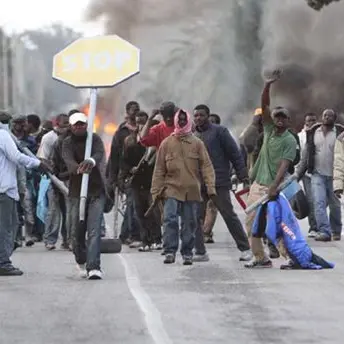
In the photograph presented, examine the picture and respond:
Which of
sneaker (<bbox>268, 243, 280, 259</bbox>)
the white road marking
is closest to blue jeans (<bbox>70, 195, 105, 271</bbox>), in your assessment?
the white road marking

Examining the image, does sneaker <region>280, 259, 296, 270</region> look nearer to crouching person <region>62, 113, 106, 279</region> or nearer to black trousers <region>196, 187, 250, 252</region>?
black trousers <region>196, 187, 250, 252</region>

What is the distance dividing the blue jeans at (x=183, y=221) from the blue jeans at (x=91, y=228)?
47.3 inches

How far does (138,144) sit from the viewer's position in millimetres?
15617

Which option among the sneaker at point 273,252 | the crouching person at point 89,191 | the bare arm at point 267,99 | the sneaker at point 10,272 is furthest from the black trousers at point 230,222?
the sneaker at point 10,272

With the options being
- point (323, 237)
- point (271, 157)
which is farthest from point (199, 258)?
point (323, 237)

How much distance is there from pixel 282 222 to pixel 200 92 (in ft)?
132

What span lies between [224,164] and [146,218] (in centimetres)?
161

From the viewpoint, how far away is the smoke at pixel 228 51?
4497cm

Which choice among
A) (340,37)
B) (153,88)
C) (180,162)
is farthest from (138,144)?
(153,88)

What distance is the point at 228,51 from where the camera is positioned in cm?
5216

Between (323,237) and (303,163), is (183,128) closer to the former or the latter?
(303,163)

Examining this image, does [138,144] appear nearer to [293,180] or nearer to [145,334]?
[293,180]

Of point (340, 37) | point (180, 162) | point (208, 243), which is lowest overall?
point (208, 243)

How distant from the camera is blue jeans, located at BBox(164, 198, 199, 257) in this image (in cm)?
1327
